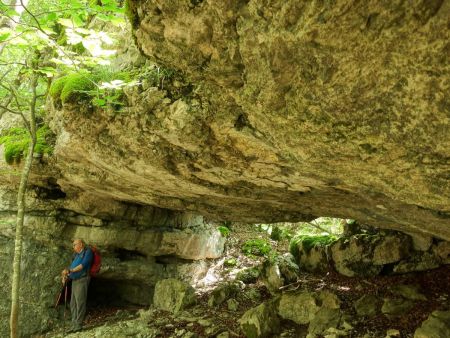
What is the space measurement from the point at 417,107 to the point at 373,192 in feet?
9.31

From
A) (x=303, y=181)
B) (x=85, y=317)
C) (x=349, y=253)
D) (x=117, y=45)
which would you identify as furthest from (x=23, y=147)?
(x=349, y=253)

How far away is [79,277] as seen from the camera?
10.1 metres

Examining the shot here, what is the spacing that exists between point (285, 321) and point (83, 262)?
5909 mm

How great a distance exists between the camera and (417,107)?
10.1 ft

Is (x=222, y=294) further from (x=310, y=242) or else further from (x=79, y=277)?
(x=79, y=277)

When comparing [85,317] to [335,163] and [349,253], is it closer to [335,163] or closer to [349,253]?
[349,253]

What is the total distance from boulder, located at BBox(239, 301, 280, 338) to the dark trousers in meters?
4.96

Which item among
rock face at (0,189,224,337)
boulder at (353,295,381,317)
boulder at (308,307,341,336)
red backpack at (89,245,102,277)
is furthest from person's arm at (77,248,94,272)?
boulder at (353,295,381,317)

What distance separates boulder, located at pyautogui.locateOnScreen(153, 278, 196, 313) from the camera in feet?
34.0

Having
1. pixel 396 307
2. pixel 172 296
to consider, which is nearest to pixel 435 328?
pixel 396 307

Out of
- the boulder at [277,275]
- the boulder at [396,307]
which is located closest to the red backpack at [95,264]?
the boulder at [277,275]

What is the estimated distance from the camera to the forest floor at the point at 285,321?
23.7 ft

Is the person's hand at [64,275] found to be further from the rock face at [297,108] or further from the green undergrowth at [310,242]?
the green undergrowth at [310,242]

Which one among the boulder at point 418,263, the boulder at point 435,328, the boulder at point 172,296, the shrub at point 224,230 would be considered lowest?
the boulder at point 172,296
